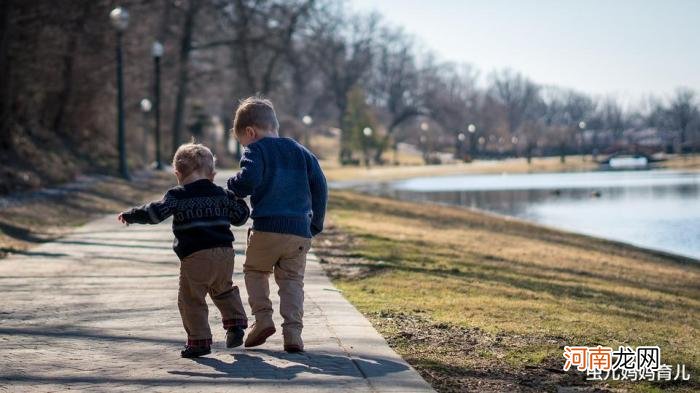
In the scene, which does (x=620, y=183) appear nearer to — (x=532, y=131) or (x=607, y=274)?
(x=607, y=274)

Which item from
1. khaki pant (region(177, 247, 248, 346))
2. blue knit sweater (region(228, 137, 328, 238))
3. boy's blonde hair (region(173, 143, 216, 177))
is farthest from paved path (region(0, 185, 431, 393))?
boy's blonde hair (region(173, 143, 216, 177))

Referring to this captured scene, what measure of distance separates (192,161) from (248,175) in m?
0.39

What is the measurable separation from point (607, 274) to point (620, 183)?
35856mm

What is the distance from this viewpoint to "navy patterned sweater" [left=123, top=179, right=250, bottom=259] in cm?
608

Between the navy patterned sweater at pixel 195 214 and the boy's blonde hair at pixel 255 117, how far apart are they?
42 centimetres

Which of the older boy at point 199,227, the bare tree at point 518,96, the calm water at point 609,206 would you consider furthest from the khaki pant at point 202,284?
the bare tree at point 518,96

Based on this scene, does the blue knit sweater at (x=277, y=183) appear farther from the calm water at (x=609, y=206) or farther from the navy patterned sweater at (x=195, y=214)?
the calm water at (x=609, y=206)

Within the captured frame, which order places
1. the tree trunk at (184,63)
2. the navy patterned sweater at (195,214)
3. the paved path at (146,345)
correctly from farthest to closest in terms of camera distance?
the tree trunk at (184,63)
the navy patterned sweater at (195,214)
the paved path at (146,345)

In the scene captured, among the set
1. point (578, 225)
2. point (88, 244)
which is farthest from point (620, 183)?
point (88, 244)

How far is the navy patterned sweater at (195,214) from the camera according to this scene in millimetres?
6082

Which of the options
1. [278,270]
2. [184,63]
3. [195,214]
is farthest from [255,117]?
[184,63]

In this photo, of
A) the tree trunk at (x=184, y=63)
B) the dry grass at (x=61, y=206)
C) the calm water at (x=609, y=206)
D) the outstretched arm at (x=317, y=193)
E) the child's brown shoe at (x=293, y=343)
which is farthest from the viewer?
the tree trunk at (x=184, y=63)

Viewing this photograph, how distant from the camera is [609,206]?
33.0 m

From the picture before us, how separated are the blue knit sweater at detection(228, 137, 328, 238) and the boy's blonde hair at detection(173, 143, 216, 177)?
0.61 feet
